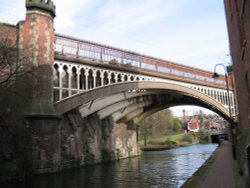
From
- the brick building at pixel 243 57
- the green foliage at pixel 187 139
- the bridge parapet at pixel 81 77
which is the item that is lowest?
the green foliage at pixel 187 139

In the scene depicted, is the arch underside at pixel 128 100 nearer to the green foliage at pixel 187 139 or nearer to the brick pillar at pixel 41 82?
the brick pillar at pixel 41 82

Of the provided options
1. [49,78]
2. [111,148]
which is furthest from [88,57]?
[111,148]

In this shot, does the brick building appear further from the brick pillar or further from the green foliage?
the green foliage

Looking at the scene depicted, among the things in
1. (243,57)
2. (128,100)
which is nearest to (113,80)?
(128,100)

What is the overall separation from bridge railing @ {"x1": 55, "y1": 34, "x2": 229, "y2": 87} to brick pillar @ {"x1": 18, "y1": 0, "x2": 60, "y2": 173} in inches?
83.5

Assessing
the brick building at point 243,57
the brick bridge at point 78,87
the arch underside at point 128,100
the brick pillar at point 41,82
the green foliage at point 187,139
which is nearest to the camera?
the brick building at point 243,57

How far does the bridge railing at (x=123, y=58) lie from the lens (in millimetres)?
24797

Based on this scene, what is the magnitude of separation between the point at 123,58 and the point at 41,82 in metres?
9.77

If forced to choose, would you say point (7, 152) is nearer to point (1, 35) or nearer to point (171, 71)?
point (1, 35)

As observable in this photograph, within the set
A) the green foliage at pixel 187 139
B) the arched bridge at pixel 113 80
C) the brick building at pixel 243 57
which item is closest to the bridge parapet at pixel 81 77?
the arched bridge at pixel 113 80

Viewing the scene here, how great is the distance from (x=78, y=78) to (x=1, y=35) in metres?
6.56

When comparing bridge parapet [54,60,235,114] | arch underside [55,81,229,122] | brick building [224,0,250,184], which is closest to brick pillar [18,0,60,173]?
bridge parapet [54,60,235,114]

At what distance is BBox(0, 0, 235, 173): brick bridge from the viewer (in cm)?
2091

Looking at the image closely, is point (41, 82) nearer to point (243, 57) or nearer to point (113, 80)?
point (113, 80)
